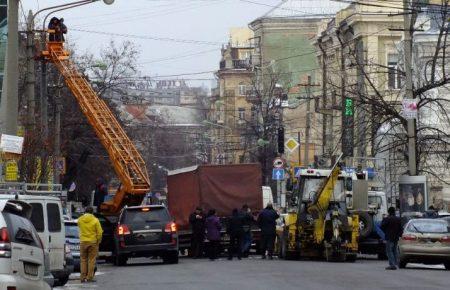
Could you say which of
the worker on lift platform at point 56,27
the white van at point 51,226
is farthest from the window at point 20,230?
the worker on lift platform at point 56,27

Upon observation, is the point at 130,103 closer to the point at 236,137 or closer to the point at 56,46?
the point at 56,46

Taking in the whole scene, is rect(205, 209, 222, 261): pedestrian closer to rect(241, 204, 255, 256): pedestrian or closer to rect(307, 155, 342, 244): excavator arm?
rect(241, 204, 255, 256): pedestrian

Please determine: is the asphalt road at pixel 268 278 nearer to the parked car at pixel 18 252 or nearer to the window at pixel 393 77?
the parked car at pixel 18 252

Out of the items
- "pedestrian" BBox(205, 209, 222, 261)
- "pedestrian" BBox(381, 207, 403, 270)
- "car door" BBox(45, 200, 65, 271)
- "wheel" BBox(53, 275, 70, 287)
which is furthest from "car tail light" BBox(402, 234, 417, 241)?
"car door" BBox(45, 200, 65, 271)

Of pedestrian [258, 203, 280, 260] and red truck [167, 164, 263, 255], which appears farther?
red truck [167, 164, 263, 255]

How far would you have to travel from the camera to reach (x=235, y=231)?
129ft

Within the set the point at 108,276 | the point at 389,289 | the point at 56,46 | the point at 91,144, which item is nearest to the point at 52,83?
the point at 91,144

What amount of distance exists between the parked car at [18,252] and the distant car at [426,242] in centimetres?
1840

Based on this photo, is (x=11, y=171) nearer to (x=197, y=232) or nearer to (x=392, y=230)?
(x=197, y=232)

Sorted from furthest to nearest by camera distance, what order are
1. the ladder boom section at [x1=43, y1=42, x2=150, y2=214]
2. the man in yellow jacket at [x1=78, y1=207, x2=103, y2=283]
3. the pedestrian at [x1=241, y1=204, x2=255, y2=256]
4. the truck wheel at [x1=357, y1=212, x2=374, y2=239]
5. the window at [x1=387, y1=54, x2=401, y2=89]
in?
the window at [x1=387, y1=54, x2=401, y2=89]
the ladder boom section at [x1=43, y1=42, x2=150, y2=214]
the pedestrian at [x1=241, y1=204, x2=255, y2=256]
the truck wheel at [x1=357, y1=212, x2=374, y2=239]
the man in yellow jacket at [x1=78, y1=207, x2=103, y2=283]

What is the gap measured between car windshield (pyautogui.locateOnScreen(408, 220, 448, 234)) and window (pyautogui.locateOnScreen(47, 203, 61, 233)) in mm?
12429

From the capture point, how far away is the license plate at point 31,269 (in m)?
14.9

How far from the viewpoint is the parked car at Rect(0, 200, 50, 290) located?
14234 millimetres

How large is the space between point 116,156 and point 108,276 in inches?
450
